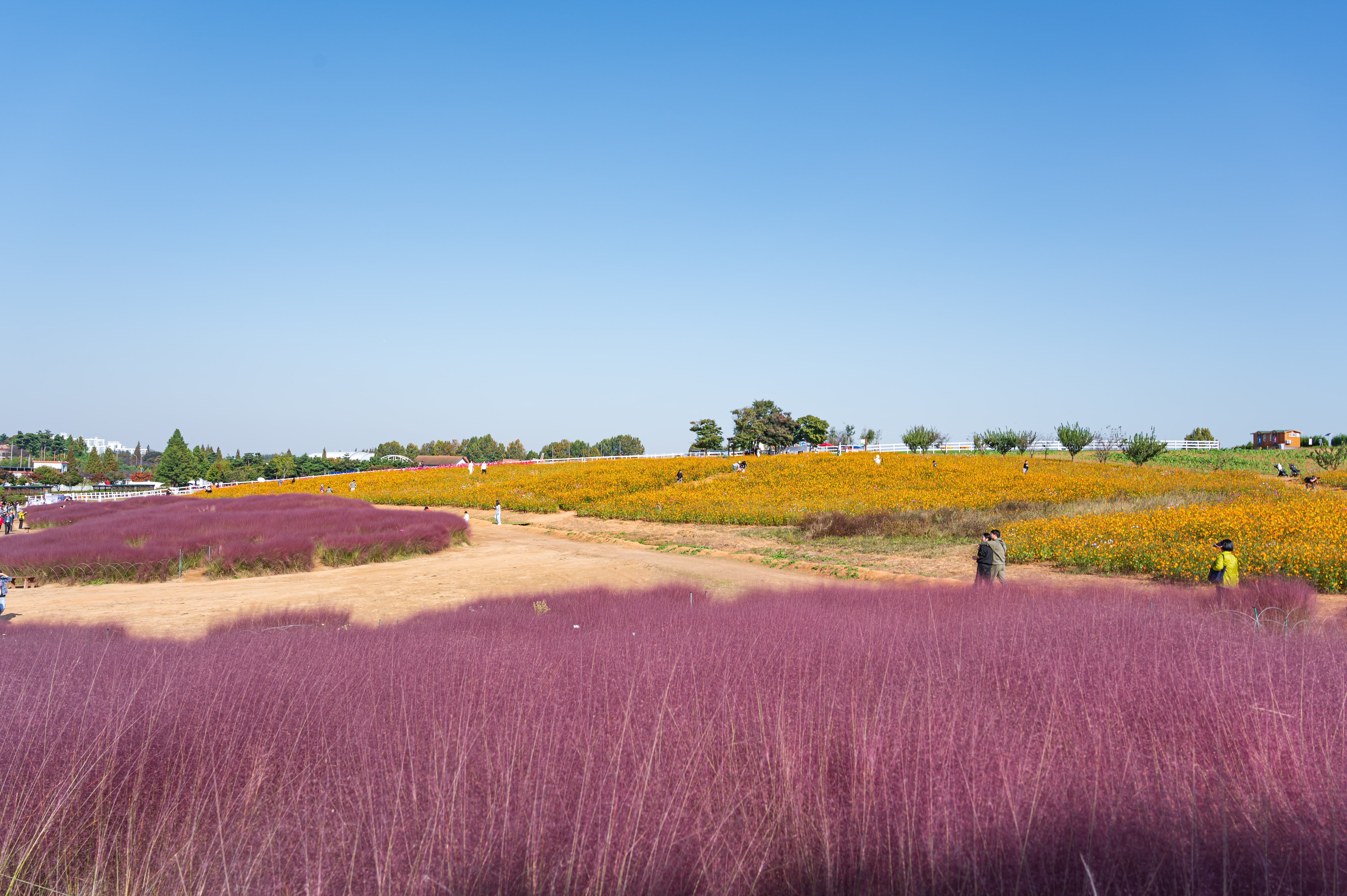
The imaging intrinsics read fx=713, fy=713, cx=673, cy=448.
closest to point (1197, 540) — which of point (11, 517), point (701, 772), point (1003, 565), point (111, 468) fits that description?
point (1003, 565)

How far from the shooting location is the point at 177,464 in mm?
115812

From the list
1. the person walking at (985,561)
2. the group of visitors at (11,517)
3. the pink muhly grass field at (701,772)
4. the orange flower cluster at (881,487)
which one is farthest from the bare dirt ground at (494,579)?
the group of visitors at (11,517)

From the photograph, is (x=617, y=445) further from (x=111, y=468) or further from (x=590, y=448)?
(x=111, y=468)

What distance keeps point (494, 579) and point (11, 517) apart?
97.4ft

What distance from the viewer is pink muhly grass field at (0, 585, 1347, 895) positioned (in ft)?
7.16

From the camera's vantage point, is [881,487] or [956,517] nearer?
[956,517]

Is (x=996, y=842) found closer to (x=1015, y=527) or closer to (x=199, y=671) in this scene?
(x=199, y=671)

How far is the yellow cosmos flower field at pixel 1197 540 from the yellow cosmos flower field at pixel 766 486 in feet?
26.3

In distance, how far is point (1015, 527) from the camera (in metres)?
20.9

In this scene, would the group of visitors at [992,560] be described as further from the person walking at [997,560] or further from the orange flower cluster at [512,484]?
the orange flower cluster at [512,484]

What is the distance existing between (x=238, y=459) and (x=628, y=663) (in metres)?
177

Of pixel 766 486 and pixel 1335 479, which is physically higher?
pixel 766 486

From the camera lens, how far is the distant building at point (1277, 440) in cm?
7150

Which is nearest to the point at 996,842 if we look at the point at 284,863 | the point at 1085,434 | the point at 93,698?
the point at 284,863
